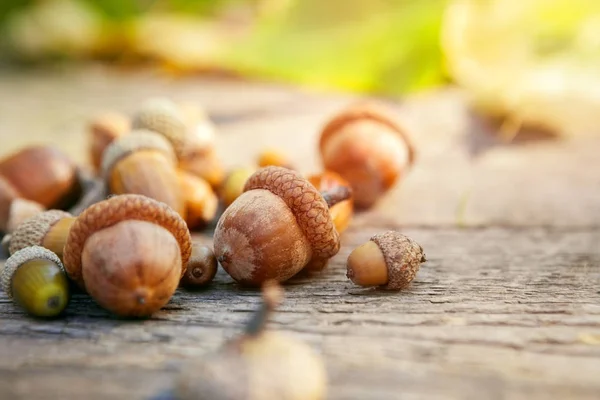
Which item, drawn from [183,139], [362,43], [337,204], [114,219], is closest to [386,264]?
[337,204]

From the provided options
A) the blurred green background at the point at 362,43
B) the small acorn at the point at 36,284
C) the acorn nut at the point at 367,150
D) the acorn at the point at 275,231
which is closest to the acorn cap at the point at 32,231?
the small acorn at the point at 36,284

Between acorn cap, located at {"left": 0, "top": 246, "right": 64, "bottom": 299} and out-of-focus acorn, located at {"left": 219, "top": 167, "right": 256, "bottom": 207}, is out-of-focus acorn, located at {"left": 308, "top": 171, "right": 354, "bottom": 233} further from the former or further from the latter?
acorn cap, located at {"left": 0, "top": 246, "right": 64, "bottom": 299}

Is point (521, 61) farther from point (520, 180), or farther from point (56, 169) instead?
point (56, 169)

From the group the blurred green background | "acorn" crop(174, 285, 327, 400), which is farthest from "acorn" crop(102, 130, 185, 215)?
the blurred green background

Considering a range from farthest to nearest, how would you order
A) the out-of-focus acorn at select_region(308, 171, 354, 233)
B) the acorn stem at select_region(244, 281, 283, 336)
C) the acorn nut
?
the acorn nut → the out-of-focus acorn at select_region(308, 171, 354, 233) → the acorn stem at select_region(244, 281, 283, 336)

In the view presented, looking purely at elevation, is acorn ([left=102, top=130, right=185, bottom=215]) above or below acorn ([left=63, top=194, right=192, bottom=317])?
above

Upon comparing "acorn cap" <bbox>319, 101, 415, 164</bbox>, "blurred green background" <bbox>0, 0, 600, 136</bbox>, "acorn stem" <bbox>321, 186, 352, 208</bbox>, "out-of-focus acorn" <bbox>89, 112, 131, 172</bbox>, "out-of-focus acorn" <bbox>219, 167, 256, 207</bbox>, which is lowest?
"acorn stem" <bbox>321, 186, 352, 208</bbox>
